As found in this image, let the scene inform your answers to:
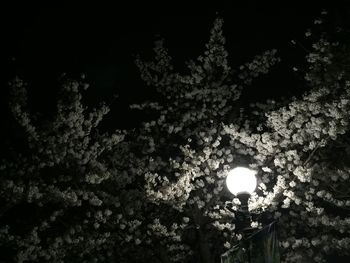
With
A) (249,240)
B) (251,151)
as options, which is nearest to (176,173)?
(251,151)

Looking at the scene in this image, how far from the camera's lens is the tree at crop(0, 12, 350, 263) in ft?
41.6

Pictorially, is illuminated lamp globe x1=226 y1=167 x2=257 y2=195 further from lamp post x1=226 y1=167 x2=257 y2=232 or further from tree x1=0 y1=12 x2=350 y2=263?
tree x1=0 y1=12 x2=350 y2=263

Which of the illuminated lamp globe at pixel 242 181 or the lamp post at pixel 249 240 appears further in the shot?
the illuminated lamp globe at pixel 242 181

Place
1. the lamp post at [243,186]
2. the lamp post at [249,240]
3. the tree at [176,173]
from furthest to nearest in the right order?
the tree at [176,173] → the lamp post at [243,186] → the lamp post at [249,240]

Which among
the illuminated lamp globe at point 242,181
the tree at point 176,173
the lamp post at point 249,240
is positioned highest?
the tree at point 176,173

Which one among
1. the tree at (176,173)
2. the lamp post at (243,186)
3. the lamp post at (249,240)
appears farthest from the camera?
the tree at (176,173)

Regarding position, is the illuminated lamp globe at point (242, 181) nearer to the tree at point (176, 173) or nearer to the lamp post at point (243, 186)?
the lamp post at point (243, 186)

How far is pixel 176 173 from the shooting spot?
45.7 ft

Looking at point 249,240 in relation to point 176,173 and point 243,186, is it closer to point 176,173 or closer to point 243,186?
point 243,186

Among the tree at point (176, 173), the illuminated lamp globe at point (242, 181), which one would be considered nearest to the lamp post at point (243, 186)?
the illuminated lamp globe at point (242, 181)

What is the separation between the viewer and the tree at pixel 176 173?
12688 millimetres

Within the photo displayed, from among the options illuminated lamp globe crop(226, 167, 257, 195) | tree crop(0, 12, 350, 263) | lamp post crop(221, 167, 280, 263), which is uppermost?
tree crop(0, 12, 350, 263)

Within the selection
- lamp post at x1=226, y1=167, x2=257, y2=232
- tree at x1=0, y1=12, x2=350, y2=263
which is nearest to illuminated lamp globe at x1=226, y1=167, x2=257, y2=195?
lamp post at x1=226, y1=167, x2=257, y2=232

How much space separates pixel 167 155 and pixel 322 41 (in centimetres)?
648
